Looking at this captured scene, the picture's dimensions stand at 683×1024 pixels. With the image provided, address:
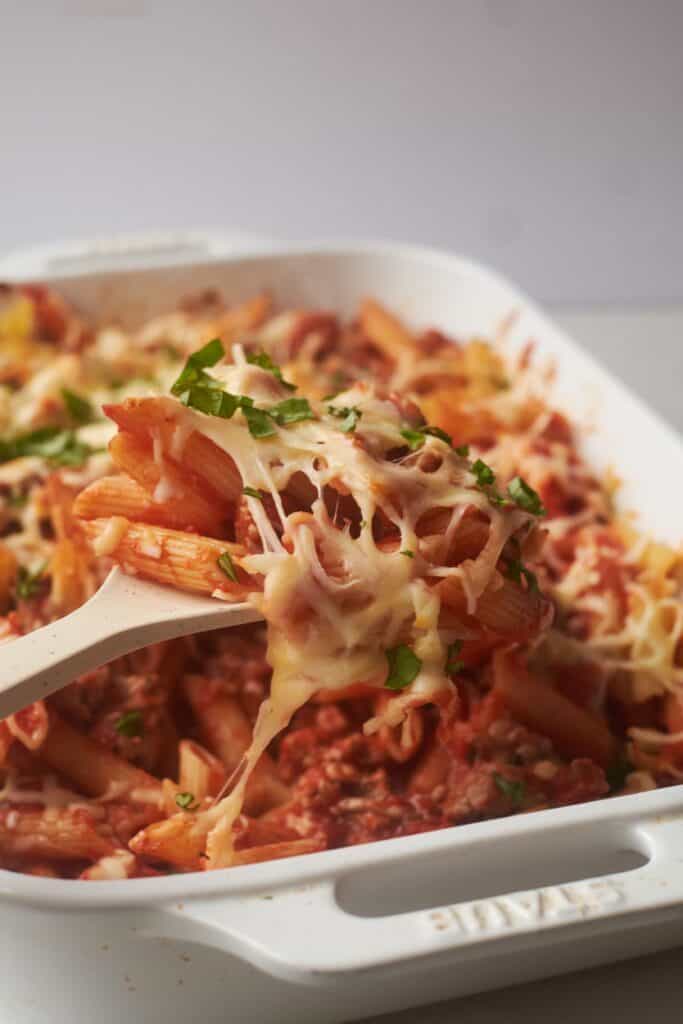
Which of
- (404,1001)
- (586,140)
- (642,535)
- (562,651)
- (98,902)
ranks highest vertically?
(586,140)

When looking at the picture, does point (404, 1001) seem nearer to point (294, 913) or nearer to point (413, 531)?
point (294, 913)

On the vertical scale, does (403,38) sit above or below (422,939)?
above

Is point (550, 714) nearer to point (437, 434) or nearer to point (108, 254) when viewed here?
point (437, 434)

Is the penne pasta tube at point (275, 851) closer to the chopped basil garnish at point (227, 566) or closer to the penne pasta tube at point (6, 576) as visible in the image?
the chopped basil garnish at point (227, 566)

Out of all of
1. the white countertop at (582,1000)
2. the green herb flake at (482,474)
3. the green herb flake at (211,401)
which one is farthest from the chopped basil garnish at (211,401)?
the white countertop at (582,1000)

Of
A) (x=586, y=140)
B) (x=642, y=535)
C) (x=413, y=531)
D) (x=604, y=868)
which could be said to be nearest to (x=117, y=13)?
(x=586, y=140)

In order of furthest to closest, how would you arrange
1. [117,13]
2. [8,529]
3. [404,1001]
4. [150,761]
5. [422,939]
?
[117,13] < [8,529] < [150,761] < [404,1001] < [422,939]

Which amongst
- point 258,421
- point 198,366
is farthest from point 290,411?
point 198,366

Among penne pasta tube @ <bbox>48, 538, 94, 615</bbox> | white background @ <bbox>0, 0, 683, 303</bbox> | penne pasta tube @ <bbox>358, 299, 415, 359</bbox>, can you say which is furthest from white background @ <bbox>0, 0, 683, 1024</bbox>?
penne pasta tube @ <bbox>48, 538, 94, 615</bbox>
